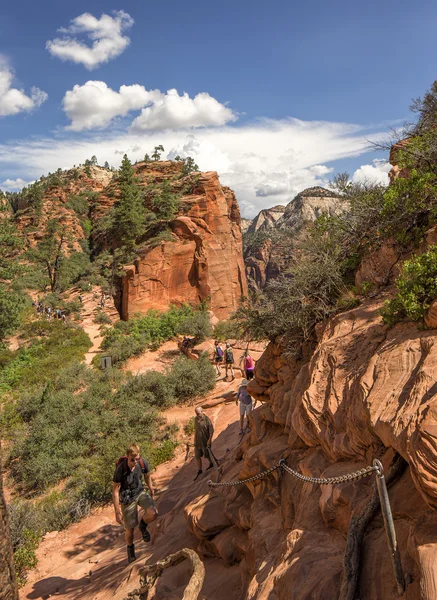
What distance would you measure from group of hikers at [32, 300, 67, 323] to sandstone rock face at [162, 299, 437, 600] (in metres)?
20.5

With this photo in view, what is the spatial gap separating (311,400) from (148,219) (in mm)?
26308

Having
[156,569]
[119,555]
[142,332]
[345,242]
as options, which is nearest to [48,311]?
[142,332]

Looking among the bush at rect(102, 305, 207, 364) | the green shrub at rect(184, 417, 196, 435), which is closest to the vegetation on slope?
the green shrub at rect(184, 417, 196, 435)

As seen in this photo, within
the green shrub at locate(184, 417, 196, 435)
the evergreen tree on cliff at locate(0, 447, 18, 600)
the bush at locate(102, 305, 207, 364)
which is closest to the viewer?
the evergreen tree on cliff at locate(0, 447, 18, 600)

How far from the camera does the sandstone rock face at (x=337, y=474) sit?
8.18 feet

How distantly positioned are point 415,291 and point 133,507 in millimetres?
4423

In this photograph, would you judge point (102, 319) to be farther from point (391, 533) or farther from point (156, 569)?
point (391, 533)

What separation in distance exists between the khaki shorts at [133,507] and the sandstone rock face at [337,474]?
69 cm

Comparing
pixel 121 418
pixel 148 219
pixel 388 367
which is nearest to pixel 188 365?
pixel 121 418

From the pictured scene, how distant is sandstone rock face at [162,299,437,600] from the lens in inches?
98.1

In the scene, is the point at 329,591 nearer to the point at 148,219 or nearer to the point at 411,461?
the point at 411,461

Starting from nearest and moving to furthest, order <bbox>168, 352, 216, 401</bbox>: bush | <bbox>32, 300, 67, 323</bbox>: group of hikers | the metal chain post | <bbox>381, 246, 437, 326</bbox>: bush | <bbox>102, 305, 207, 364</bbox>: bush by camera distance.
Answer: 1. the metal chain post
2. <bbox>381, 246, 437, 326</bbox>: bush
3. <bbox>168, 352, 216, 401</bbox>: bush
4. <bbox>102, 305, 207, 364</bbox>: bush
5. <bbox>32, 300, 67, 323</bbox>: group of hikers

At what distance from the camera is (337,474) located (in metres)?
3.49

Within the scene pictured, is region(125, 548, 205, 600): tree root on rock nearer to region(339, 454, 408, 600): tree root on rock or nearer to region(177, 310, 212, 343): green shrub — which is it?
region(339, 454, 408, 600): tree root on rock
